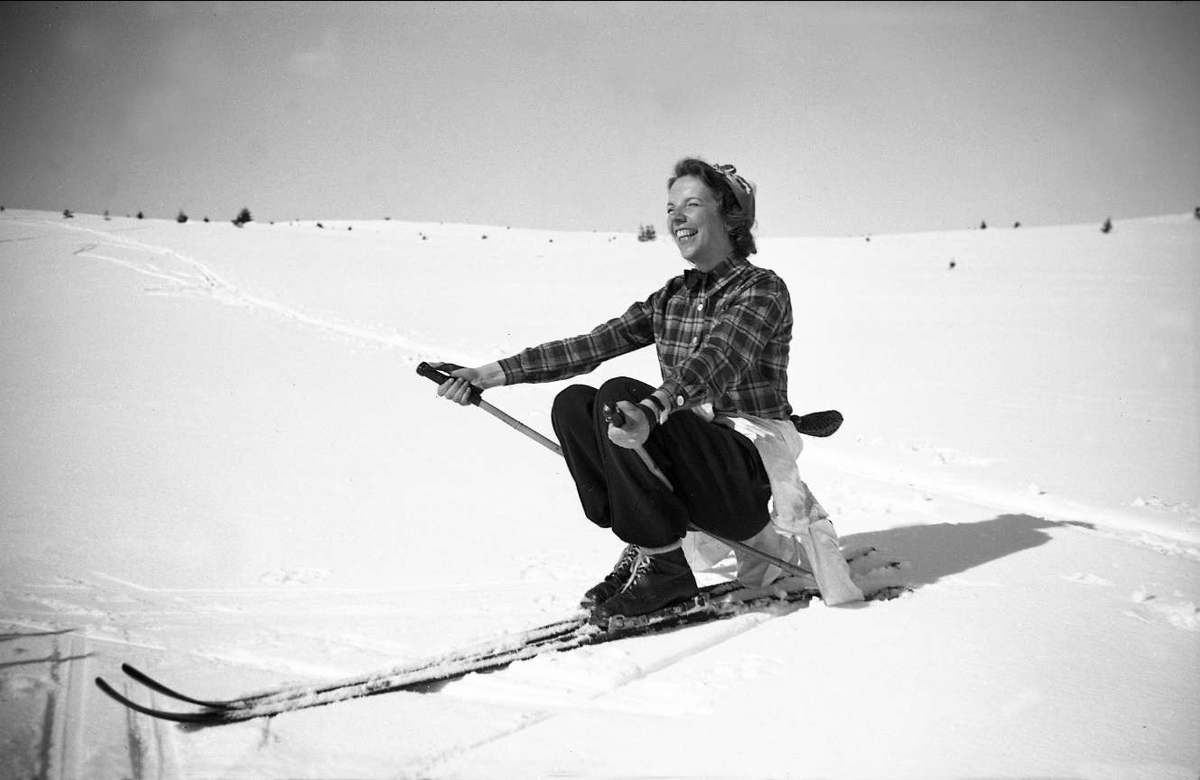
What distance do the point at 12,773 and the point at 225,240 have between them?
21204 millimetres

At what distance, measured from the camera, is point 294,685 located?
2.03 meters

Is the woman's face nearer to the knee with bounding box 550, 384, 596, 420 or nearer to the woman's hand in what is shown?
the knee with bounding box 550, 384, 596, 420

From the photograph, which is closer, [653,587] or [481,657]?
[481,657]

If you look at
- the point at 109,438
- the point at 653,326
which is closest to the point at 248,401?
the point at 109,438

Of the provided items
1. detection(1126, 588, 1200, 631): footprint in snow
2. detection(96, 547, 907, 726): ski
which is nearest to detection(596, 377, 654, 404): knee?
detection(96, 547, 907, 726): ski

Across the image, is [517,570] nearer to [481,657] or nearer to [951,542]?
[481,657]

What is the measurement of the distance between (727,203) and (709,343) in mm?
561

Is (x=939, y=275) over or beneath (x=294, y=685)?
over

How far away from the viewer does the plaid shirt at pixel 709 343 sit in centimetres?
243

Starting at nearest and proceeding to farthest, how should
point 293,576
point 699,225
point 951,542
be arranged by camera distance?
point 699,225, point 293,576, point 951,542

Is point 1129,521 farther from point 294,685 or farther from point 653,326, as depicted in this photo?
point 294,685

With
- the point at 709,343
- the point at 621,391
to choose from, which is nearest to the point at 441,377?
the point at 621,391

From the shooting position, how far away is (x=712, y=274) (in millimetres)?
2734

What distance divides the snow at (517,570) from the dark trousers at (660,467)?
36 centimetres
